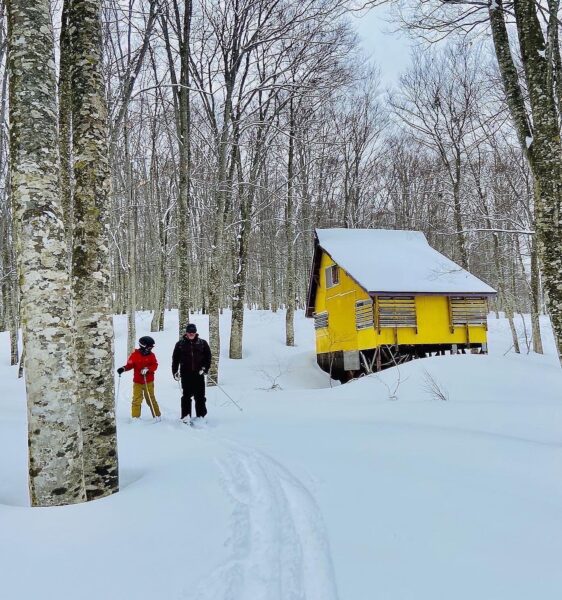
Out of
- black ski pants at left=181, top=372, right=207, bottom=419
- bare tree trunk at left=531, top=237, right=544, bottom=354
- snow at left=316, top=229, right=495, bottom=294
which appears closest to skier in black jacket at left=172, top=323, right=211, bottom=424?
black ski pants at left=181, top=372, right=207, bottom=419

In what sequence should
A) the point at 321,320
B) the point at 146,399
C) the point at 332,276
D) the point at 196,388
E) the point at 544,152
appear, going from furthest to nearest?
1. the point at 321,320
2. the point at 332,276
3. the point at 146,399
4. the point at 196,388
5. the point at 544,152

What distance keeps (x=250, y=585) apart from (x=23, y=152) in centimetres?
328

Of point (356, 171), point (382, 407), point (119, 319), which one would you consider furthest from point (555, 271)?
point (119, 319)

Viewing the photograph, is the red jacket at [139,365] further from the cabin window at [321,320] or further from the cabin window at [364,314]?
the cabin window at [321,320]

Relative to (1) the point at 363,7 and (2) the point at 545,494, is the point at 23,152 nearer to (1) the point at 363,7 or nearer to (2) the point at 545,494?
(2) the point at 545,494

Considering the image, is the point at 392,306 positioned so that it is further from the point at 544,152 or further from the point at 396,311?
the point at 544,152

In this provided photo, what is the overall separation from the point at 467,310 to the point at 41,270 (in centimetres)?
1764

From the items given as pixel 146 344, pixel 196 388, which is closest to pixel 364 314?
pixel 196 388

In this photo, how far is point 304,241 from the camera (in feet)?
109

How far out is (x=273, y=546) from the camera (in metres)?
2.85

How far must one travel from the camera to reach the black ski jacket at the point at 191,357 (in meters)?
8.34

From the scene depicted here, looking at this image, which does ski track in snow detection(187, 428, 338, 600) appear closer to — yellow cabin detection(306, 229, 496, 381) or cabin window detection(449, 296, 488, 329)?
yellow cabin detection(306, 229, 496, 381)

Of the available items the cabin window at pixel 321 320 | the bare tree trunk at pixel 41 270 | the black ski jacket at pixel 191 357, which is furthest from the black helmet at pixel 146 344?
the cabin window at pixel 321 320

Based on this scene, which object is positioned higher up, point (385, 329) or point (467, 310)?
point (467, 310)
